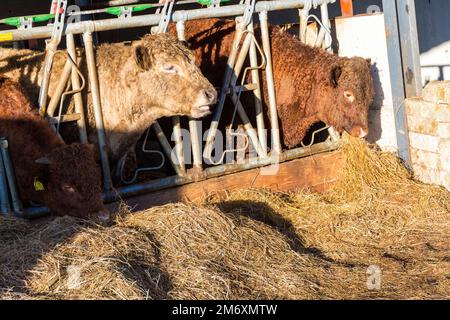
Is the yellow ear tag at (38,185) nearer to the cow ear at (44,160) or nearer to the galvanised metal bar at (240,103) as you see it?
the cow ear at (44,160)

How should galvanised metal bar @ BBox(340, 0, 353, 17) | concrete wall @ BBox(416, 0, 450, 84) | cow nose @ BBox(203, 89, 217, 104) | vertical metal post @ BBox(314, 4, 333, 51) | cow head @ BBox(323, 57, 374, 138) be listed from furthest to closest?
concrete wall @ BBox(416, 0, 450, 84), galvanised metal bar @ BBox(340, 0, 353, 17), vertical metal post @ BBox(314, 4, 333, 51), cow head @ BBox(323, 57, 374, 138), cow nose @ BBox(203, 89, 217, 104)

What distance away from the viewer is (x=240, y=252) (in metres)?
5.94

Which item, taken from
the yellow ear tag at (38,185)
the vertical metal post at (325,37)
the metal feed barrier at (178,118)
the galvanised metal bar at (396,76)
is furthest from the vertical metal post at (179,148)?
the galvanised metal bar at (396,76)

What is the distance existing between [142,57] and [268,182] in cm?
187

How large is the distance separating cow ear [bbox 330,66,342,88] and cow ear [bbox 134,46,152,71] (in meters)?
2.07

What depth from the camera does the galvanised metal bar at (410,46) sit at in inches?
314

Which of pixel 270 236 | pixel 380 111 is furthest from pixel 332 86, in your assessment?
pixel 270 236

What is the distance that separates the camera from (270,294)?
212 inches

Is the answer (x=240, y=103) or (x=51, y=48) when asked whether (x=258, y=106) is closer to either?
(x=240, y=103)

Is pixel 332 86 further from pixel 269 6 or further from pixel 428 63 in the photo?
pixel 428 63

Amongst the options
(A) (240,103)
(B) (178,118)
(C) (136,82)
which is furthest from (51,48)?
(A) (240,103)

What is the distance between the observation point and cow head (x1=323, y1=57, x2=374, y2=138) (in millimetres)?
8203

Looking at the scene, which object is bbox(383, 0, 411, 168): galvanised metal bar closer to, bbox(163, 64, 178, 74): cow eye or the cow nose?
the cow nose

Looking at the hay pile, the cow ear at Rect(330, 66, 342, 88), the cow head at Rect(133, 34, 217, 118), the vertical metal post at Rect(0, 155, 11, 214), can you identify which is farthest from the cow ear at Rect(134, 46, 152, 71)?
the cow ear at Rect(330, 66, 342, 88)
